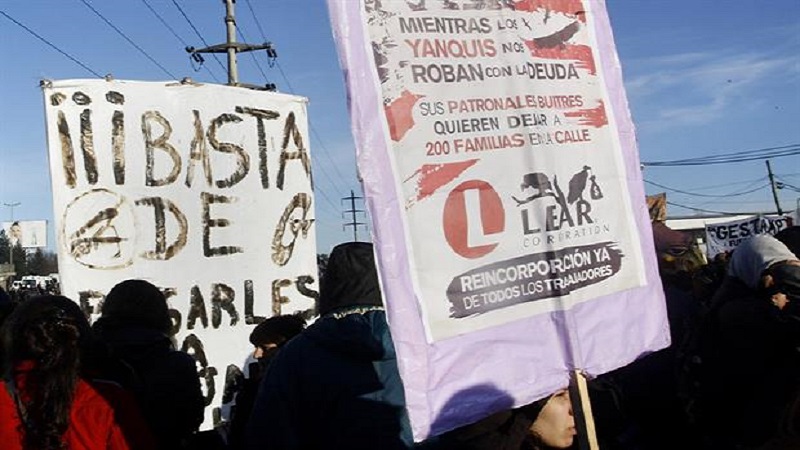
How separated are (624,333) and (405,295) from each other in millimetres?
723

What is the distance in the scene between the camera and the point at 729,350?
2969 mm

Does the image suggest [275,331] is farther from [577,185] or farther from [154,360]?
[577,185]

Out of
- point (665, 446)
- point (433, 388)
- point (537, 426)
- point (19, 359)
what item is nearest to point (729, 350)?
point (665, 446)

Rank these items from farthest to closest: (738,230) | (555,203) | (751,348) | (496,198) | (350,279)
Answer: (738,230) < (751,348) < (350,279) < (555,203) < (496,198)

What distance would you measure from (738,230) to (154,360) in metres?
15.0

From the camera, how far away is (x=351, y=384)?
2.21m

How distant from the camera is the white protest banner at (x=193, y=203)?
3.91 meters

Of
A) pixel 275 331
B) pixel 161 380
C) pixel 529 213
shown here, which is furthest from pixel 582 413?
pixel 275 331

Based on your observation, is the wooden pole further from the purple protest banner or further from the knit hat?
the knit hat

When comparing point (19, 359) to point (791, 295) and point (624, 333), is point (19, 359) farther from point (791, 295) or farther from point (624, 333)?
point (791, 295)

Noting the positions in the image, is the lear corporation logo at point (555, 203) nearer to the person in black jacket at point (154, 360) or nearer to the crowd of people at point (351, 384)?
the crowd of people at point (351, 384)

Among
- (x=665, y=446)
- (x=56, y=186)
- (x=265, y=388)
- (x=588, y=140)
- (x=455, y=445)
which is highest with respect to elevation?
(x=56, y=186)

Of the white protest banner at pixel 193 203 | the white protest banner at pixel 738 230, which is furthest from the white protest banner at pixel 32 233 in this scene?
the white protest banner at pixel 193 203

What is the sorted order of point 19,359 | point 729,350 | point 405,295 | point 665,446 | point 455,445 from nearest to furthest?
point 405,295 → point 455,445 → point 19,359 → point 729,350 → point 665,446
